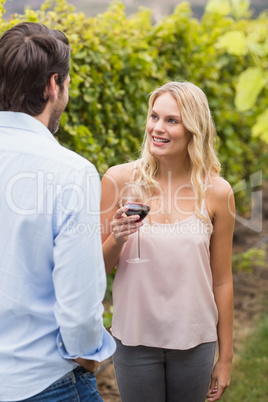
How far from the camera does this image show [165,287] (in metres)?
2.25

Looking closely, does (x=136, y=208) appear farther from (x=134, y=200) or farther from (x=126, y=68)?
(x=126, y=68)

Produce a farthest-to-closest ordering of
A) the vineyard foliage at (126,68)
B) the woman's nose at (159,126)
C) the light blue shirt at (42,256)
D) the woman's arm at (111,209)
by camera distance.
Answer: the vineyard foliage at (126,68) < the woman's nose at (159,126) < the woman's arm at (111,209) < the light blue shirt at (42,256)

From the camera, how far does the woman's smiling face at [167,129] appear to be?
2309 millimetres

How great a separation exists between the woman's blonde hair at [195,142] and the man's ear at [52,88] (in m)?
0.79

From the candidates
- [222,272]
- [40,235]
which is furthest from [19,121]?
[222,272]

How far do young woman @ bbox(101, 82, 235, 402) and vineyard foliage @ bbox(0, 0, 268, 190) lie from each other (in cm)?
84

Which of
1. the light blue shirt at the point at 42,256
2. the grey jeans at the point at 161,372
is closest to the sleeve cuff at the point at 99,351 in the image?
the light blue shirt at the point at 42,256

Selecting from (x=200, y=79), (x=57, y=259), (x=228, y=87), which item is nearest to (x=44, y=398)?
(x=57, y=259)

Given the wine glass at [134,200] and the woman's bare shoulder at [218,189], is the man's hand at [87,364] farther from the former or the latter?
the woman's bare shoulder at [218,189]

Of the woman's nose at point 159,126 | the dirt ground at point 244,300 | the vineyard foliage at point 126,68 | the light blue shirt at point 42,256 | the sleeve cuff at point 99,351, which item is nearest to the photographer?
the light blue shirt at point 42,256

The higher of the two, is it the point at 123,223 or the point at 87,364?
the point at 123,223

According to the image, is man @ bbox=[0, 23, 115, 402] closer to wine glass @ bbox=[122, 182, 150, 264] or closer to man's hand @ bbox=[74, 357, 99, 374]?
man's hand @ bbox=[74, 357, 99, 374]

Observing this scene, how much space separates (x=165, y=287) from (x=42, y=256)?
0.83 metres

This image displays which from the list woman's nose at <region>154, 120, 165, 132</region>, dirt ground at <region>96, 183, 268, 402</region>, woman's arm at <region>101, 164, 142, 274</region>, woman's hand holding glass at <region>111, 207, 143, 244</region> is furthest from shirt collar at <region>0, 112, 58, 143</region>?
dirt ground at <region>96, 183, 268, 402</region>
